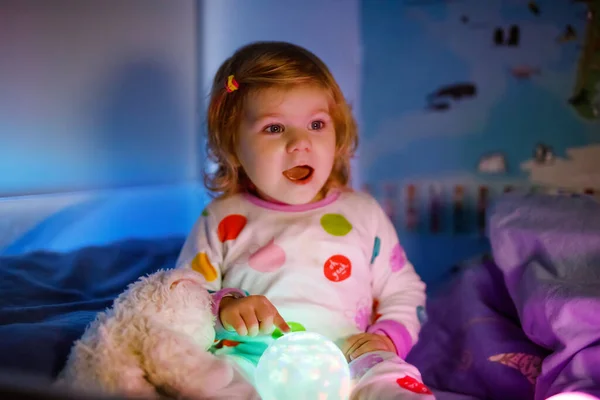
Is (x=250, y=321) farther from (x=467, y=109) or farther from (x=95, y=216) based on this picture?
(x=467, y=109)

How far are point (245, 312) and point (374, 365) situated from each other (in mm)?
181

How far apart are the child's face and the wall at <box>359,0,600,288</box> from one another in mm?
554

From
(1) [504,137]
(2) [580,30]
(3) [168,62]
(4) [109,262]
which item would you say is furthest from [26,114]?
(2) [580,30]

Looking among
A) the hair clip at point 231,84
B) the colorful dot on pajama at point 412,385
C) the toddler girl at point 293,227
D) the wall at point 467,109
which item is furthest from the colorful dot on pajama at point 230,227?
the wall at point 467,109

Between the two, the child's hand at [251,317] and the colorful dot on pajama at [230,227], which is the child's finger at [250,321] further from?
the colorful dot on pajama at [230,227]

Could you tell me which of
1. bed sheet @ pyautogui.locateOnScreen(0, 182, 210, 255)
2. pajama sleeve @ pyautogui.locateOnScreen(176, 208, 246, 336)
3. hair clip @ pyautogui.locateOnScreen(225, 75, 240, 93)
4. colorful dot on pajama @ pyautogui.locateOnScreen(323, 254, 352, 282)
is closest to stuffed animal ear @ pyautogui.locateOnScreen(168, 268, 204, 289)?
pajama sleeve @ pyautogui.locateOnScreen(176, 208, 246, 336)

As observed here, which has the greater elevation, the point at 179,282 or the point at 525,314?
the point at 179,282

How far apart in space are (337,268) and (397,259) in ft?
0.47

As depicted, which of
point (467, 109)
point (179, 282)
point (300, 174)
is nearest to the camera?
point (179, 282)

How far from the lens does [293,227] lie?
95 cm

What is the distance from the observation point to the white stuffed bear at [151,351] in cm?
58

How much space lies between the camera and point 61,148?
4.04 ft

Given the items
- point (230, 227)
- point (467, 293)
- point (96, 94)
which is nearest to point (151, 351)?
point (230, 227)

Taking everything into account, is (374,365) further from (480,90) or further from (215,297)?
(480,90)
